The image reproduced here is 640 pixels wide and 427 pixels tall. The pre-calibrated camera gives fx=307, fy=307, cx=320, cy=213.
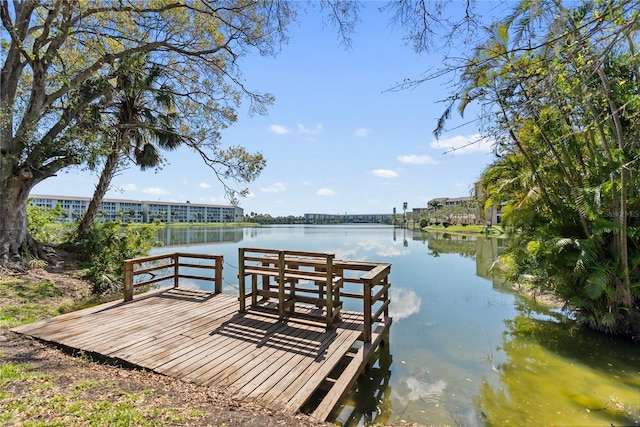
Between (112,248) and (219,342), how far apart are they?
820 cm

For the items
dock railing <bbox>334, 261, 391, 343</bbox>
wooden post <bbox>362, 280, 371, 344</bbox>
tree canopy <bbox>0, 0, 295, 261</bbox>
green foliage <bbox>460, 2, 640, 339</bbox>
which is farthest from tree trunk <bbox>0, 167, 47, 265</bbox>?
green foliage <bbox>460, 2, 640, 339</bbox>

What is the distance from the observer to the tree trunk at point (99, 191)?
10.9 meters

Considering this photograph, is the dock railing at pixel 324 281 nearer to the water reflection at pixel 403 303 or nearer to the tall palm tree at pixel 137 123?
the water reflection at pixel 403 303

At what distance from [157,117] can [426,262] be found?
14.0 metres

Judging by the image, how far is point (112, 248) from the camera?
1032cm

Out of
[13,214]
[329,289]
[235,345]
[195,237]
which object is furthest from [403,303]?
[195,237]

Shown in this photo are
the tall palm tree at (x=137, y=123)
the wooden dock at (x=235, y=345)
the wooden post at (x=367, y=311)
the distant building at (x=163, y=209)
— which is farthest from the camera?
the distant building at (x=163, y=209)

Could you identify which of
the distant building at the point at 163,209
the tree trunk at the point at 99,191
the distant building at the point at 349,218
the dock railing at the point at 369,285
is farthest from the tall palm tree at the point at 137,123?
the distant building at the point at 349,218

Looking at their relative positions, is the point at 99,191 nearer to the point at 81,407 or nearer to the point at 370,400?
the point at 81,407

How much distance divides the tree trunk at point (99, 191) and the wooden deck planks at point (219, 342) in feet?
21.5

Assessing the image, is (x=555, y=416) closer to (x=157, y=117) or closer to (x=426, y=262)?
(x=426, y=262)

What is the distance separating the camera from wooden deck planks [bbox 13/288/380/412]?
10.9 feet

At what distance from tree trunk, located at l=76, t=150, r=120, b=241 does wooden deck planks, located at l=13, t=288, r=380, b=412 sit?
258 inches

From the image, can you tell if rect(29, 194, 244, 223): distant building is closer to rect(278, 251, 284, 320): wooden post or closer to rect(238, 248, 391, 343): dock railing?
rect(238, 248, 391, 343): dock railing
